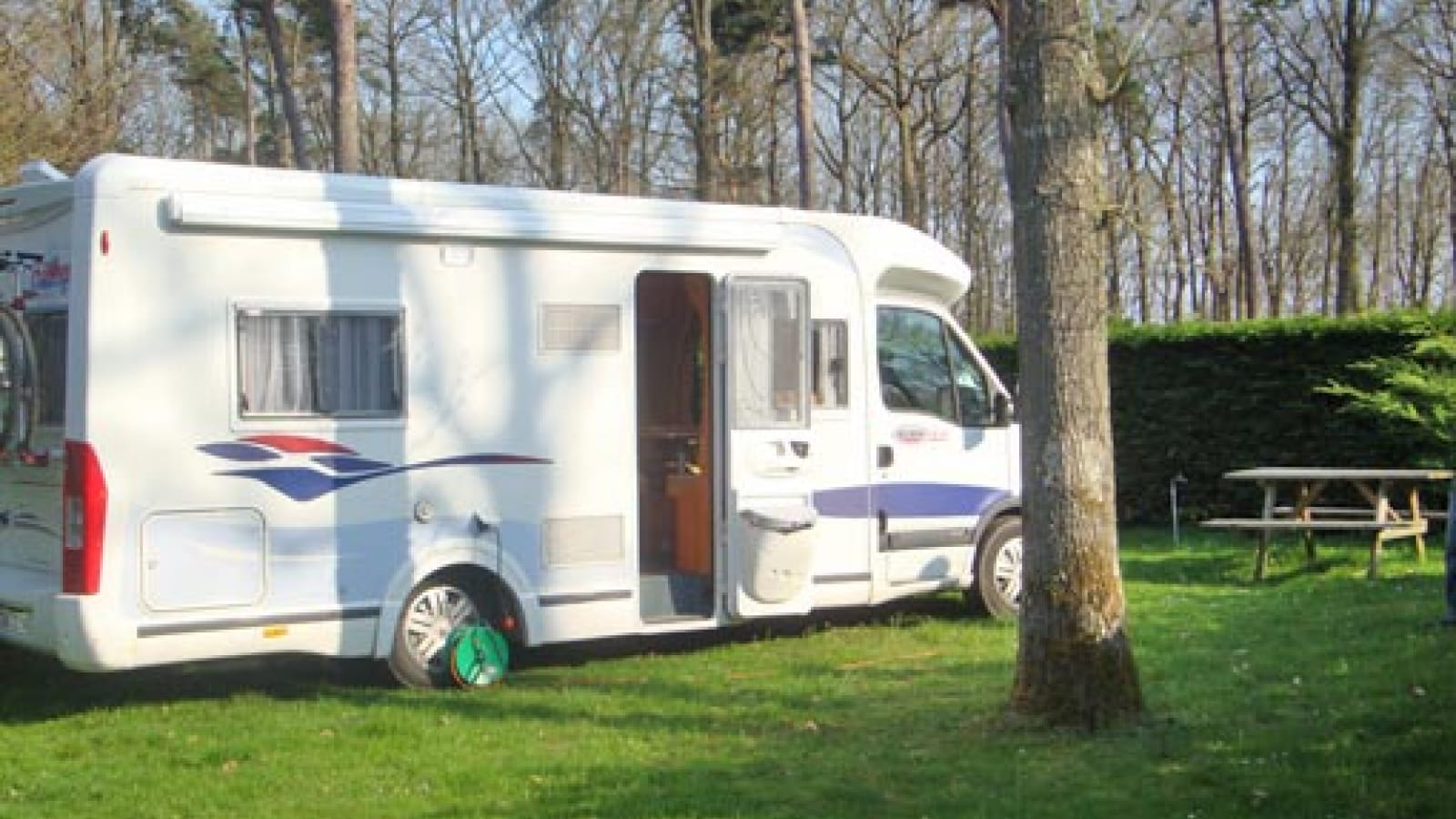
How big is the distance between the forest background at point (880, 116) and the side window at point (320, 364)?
13100 mm

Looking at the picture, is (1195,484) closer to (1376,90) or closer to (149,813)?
(149,813)

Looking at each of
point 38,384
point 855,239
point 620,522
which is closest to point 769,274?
point 855,239

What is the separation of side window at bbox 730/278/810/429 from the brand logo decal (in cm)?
212

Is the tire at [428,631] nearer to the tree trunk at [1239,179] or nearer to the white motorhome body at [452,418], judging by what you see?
the white motorhome body at [452,418]

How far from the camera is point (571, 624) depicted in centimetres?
848

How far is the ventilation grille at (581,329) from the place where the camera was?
8.51 meters

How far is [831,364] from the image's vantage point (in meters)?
9.46

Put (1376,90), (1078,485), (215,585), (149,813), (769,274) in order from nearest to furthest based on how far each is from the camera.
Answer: (149,813), (1078,485), (215,585), (769,274), (1376,90)

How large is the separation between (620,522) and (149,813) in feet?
11.4

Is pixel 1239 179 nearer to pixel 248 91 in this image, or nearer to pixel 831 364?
pixel 831 364

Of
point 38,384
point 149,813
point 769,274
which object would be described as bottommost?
point 149,813

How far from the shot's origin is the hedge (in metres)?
14.3

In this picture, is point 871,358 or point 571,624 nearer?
point 571,624

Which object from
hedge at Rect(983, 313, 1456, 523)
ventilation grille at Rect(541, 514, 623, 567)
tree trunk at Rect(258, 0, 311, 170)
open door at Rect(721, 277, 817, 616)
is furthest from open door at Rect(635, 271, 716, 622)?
tree trunk at Rect(258, 0, 311, 170)
